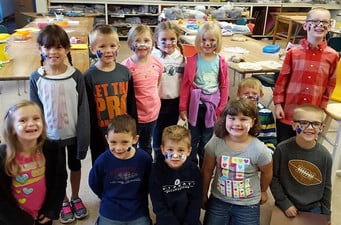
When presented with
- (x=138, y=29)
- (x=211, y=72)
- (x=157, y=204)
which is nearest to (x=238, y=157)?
(x=157, y=204)

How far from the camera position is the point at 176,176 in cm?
156

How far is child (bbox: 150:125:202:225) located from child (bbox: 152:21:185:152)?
2.00 feet

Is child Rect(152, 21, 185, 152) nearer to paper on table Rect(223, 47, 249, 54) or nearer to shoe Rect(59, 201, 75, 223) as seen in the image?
shoe Rect(59, 201, 75, 223)

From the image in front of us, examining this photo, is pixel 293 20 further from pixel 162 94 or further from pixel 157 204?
pixel 157 204

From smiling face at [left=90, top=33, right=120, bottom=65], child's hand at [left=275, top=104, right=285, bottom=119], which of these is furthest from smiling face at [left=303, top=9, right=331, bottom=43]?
smiling face at [left=90, top=33, right=120, bottom=65]

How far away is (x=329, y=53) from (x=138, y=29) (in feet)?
3.73

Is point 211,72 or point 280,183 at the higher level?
point 211,72

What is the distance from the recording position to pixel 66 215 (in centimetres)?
195

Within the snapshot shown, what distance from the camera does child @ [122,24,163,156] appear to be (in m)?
1.94

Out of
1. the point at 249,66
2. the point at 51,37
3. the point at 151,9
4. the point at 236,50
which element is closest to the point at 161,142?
the point at 51,37

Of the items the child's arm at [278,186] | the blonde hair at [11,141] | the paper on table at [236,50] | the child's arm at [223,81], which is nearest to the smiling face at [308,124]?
A: the child's arm at [278,186]

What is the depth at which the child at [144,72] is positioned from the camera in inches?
76.5

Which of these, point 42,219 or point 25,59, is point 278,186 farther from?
point 25,59

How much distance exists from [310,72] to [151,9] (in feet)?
18.7
